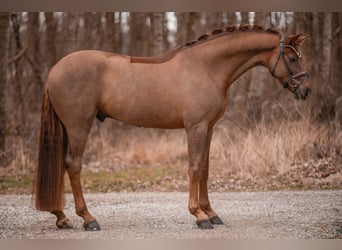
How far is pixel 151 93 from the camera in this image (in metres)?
6.18

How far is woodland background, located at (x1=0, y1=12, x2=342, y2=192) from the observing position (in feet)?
34.2

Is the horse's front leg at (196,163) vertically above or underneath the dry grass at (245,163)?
above

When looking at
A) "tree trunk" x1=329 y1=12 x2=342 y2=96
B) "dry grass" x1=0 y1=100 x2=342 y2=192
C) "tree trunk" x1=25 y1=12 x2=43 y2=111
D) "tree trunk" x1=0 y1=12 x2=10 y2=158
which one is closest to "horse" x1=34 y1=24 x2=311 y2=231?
"dry grass" x1=0 y1=100 x2=342 y2=192

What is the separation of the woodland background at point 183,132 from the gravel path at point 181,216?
114 cm

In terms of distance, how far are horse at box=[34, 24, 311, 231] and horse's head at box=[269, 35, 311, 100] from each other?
1 cm

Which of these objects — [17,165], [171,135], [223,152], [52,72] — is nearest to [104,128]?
[171,135]

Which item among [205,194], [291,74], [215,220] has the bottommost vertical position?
[215,220]

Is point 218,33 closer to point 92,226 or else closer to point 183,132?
point 92,226

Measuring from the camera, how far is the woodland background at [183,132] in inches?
410

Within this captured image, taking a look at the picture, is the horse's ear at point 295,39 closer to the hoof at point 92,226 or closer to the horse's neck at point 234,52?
the horse's neck at point 234,52

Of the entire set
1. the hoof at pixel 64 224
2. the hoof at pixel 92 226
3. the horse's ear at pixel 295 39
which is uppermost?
the horse's ear at pixel 295 39

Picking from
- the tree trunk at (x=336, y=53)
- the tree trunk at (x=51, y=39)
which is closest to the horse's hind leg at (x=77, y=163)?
the tree trunk at (x=336, y=53)

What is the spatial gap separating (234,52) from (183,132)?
7.25 meters

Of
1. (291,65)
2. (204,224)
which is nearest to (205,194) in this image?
(204,224)
